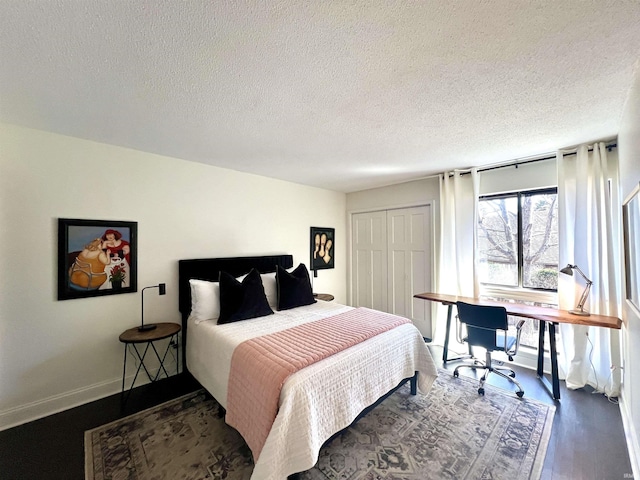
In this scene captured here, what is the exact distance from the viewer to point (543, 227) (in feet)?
10.00

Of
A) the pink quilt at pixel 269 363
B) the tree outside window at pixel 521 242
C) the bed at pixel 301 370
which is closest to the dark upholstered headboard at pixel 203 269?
the bed at pixel 301 370

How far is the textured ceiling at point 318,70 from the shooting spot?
1089mm

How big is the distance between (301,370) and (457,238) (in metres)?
2.76

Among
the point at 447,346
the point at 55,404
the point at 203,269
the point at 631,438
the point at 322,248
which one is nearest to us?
the point at 631,438

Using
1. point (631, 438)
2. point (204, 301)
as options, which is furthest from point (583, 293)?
point (204, 301)

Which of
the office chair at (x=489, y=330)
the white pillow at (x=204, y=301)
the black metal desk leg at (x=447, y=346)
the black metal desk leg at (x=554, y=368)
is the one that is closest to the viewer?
the black metal desk leg at (x=554, y=368)

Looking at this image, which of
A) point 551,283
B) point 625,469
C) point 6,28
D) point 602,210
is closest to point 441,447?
point 625,469

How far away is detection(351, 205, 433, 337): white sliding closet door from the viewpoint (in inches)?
154

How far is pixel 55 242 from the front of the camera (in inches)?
88.1

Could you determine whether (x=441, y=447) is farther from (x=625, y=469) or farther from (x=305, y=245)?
(x=305, y=245)

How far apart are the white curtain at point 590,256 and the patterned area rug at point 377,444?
727mm

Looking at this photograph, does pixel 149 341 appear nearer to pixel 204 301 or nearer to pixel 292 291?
pixel 204 301

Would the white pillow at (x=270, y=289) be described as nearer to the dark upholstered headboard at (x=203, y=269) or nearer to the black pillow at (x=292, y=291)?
the black pillow at (x=292, y=291)

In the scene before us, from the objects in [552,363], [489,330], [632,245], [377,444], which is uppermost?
[632,245]
